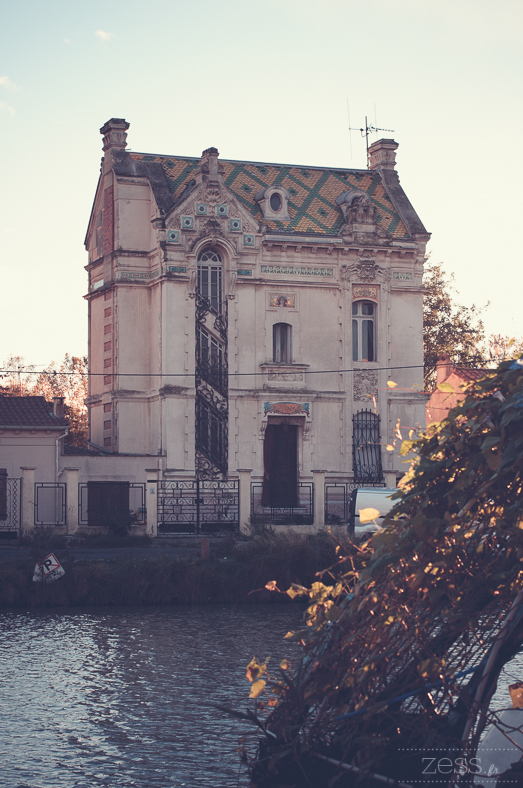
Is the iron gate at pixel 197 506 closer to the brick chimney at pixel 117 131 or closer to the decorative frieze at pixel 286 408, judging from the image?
the decorative frieze at pixel 286 408

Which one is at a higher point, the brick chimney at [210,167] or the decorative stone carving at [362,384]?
the brick chimney at [210,167]

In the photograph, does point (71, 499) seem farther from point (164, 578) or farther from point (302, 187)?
point (302, 187)

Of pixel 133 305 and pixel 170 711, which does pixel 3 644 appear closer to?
pixel 170 711

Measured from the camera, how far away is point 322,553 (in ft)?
79.7

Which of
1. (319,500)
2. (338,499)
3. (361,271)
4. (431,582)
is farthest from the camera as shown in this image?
(361,271)

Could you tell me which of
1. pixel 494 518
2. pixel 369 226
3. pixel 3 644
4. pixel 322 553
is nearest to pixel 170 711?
pixel 3 644

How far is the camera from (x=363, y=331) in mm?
37531

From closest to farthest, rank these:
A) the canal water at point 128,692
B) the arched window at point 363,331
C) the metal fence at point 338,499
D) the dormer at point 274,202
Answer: the canal water at point 128,692 < the metal fence at point 338,499 < the dormer at point 274,202 < the arched window at point 363,331

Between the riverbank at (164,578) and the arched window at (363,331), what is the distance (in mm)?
14241

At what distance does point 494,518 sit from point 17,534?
2475cm

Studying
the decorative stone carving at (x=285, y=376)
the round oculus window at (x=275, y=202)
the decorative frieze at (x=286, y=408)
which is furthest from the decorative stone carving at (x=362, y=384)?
the round oculus window at (x=275, y=202)

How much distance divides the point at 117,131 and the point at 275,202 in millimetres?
6253

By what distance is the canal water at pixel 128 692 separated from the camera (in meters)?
10.5

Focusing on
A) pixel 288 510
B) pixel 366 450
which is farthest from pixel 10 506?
pixel 366 450
